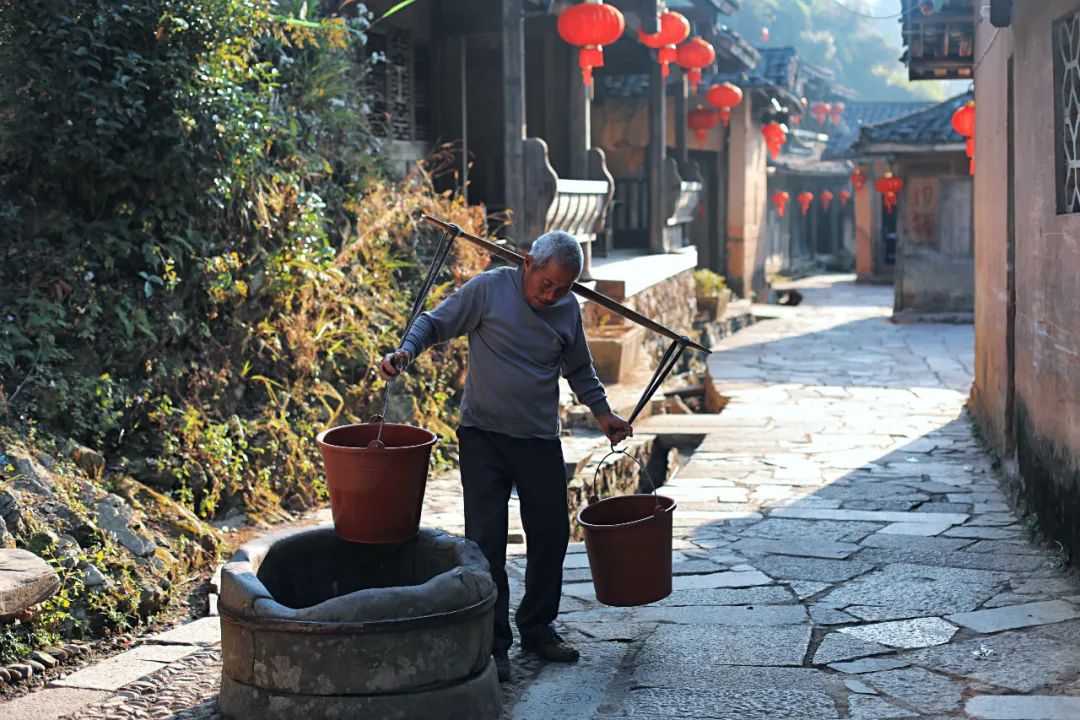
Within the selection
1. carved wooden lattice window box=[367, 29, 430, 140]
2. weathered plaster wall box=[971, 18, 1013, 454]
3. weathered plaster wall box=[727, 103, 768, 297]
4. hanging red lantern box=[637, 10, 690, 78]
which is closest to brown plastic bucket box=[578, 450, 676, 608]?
weathered plaster wall box=[971, 18, 1013, 454]

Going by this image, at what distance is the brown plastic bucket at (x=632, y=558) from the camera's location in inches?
213

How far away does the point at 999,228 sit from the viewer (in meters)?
10.5

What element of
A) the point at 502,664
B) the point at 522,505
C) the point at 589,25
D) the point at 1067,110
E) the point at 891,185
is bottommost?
the point at 502,664

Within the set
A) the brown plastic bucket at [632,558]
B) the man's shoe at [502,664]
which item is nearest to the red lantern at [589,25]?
the brown plastic bucket at [632,558]

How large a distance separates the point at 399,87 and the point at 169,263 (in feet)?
20.1

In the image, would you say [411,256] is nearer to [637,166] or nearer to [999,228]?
[999,228]

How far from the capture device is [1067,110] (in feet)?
23.6

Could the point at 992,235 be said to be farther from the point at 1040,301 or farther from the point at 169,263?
the point at 169,263

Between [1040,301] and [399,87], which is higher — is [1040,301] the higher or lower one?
the lower one

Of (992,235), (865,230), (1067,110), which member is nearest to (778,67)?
(865,230)

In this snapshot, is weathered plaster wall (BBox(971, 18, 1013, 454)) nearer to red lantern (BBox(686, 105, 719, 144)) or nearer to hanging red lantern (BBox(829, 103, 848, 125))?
red lantern (BBox(686, 105, 719, 144))

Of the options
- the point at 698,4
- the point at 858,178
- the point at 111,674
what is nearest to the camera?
the point at 111,674

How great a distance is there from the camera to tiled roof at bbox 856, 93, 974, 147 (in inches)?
919

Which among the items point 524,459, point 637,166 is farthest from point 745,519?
point 637,166
